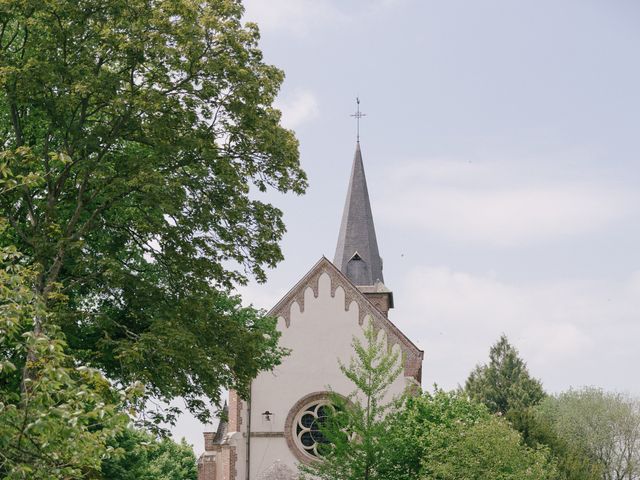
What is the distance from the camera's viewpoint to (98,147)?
63.2ft

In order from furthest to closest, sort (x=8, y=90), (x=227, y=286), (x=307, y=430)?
(x=307, y=430) → (x=227, y=286) → (x=8, y=90)

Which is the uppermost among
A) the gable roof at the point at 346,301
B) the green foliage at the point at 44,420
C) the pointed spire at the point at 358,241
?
the pointed spire at the point at 358,241

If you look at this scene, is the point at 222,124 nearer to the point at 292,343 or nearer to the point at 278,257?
the point at 278,257

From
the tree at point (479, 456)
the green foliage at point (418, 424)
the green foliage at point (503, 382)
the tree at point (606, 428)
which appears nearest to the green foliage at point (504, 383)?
the green foliage at point (503, 382)

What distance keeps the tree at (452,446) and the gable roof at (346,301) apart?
4.62 metres

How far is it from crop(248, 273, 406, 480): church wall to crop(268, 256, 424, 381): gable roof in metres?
0.20

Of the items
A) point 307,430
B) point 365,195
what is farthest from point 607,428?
point 307,430

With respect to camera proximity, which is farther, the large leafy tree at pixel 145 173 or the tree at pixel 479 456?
the tree at pixel 479 456

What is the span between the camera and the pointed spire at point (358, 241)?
45.9 m

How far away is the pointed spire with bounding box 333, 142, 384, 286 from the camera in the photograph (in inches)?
1809

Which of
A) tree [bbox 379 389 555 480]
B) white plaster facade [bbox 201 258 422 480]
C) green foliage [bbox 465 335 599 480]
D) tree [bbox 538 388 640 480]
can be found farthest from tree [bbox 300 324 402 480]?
tree [bbox 538 388 640 480]

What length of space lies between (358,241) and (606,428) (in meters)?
24.8

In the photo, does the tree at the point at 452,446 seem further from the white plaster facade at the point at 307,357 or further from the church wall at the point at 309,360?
the church wall at the point at 309,360

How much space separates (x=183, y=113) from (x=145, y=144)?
107cm
